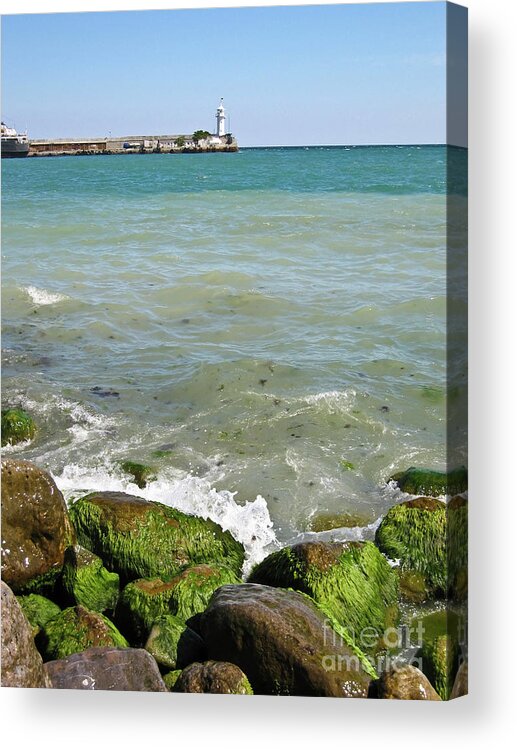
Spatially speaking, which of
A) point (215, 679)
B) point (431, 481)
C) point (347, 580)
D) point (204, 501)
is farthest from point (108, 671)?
point (431, 481)

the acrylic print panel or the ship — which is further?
the ship

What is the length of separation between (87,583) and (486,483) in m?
2.03

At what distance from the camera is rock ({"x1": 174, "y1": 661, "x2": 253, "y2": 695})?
15.0ft

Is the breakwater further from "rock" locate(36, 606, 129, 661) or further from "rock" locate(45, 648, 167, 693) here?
"rock" locate(45, 648, 167, 693)

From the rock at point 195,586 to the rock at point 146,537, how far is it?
0.38 ft

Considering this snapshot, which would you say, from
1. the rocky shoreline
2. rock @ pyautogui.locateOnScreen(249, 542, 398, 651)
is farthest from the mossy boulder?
rock @ pyautogui.locateOnScreen(249, 542, 398, 651)

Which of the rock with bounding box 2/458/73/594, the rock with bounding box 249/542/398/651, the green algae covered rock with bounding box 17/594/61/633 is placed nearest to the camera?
the rock with bounding box 249/542/398/651

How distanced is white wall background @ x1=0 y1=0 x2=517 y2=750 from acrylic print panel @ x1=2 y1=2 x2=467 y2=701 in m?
0.08

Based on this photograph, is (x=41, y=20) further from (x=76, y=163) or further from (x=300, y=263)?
(x=300, y=263)

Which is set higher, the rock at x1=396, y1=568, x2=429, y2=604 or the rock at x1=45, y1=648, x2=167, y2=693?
the rock at x1=396, y1=568, x2=429, y2=604

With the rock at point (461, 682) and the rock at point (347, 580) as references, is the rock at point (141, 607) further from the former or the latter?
the rock at point (461, 682)

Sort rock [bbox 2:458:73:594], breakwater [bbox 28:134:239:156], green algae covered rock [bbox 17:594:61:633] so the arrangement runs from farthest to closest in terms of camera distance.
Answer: breakwater [bbox 28:134:239:156]
rock [bbox 2:458:73:594]
green algae covered rock [bbox 17:594:61:633]

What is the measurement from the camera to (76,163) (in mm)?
5586

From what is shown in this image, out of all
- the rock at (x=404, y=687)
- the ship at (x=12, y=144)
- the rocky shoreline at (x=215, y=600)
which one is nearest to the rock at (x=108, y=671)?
the rocky shoreline at (x=215, y=600)
